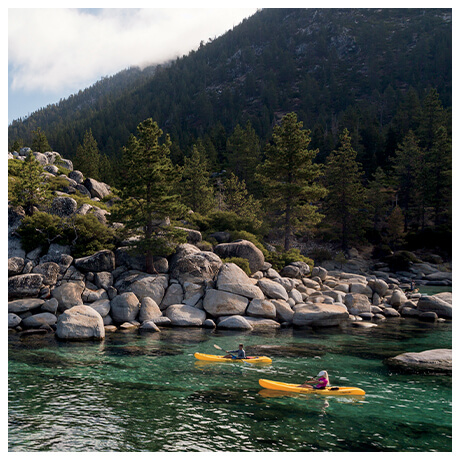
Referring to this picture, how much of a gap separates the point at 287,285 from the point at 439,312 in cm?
1215

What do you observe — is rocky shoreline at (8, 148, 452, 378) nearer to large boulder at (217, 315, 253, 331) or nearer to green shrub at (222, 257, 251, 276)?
Result: large boulder at (217, 315, 253, 331)

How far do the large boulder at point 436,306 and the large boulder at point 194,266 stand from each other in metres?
16.9

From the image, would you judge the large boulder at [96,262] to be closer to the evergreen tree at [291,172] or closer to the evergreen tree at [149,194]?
the evergreen tree at [149,194]

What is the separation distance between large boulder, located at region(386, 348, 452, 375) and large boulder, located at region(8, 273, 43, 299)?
75.8 ft

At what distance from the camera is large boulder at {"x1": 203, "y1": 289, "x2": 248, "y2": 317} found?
90.5ft

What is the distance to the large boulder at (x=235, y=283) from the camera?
2866cm

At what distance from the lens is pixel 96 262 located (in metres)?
29.8

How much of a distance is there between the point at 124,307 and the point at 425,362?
18.6 m

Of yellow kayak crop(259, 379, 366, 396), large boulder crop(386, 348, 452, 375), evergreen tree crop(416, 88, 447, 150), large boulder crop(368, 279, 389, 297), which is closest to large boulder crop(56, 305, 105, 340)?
yellow kayak crop(259, 379, 366, 396)

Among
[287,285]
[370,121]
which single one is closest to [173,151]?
[370,121]

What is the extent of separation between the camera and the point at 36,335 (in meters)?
23.0

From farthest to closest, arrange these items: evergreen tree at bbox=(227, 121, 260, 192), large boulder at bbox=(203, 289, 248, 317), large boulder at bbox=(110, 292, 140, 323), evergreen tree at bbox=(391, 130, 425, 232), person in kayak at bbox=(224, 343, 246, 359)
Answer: evergreen tree at bbox=(227, 121, 260, 192)
evergreen tree at bbox=(391, 130, 425, 232)
large boulder at bbox=(203, 289, 248, 317)
large boulder at bbox=(110, 292, 140, 323)
person in kayak at bbox=(224, 343, 246, 359)

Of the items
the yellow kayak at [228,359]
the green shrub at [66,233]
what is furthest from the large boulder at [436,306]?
the green shrub at [66,233]

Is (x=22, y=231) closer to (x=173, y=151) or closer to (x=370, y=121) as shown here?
(x=173, y=151)
